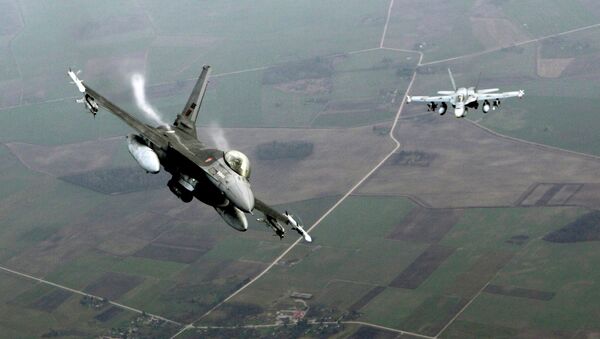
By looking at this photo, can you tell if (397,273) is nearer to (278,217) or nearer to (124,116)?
(278,217)

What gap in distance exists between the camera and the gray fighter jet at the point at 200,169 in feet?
209

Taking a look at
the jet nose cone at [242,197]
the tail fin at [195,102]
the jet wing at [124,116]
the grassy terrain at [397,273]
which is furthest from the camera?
the grassy terrain at [397,273]

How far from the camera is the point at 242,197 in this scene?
62562mm

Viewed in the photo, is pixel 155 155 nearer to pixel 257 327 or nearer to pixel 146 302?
pixel 257 327

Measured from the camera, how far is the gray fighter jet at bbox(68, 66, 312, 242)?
209ft

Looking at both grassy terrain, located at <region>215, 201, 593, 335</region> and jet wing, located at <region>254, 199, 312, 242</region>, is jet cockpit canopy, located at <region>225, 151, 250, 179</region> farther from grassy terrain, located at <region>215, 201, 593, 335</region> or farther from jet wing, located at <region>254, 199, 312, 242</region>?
grassy terrain, located at <region>215, 201, 593, 335</region>

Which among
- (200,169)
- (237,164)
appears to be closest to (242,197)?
(237,164)

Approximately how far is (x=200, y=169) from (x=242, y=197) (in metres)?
4.21

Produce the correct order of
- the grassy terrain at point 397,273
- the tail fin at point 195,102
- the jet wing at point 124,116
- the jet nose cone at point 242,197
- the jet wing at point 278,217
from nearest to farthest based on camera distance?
the jet nose cone at point 242,197 → the jet wing at point 278,217 → the jet wing at point 124,116 → the tail fin at point 195,102 → the grassy terrain at point 397,273

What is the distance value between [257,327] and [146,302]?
87.1 feet

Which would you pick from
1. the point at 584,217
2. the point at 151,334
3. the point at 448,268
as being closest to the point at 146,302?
the point at 151,334

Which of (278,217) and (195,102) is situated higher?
(195,102)

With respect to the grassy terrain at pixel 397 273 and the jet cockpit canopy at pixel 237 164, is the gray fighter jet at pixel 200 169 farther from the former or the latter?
the grassy terrain at pixel 397 273

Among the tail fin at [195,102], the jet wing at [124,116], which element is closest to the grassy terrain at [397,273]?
the tail fin at [195,102]
